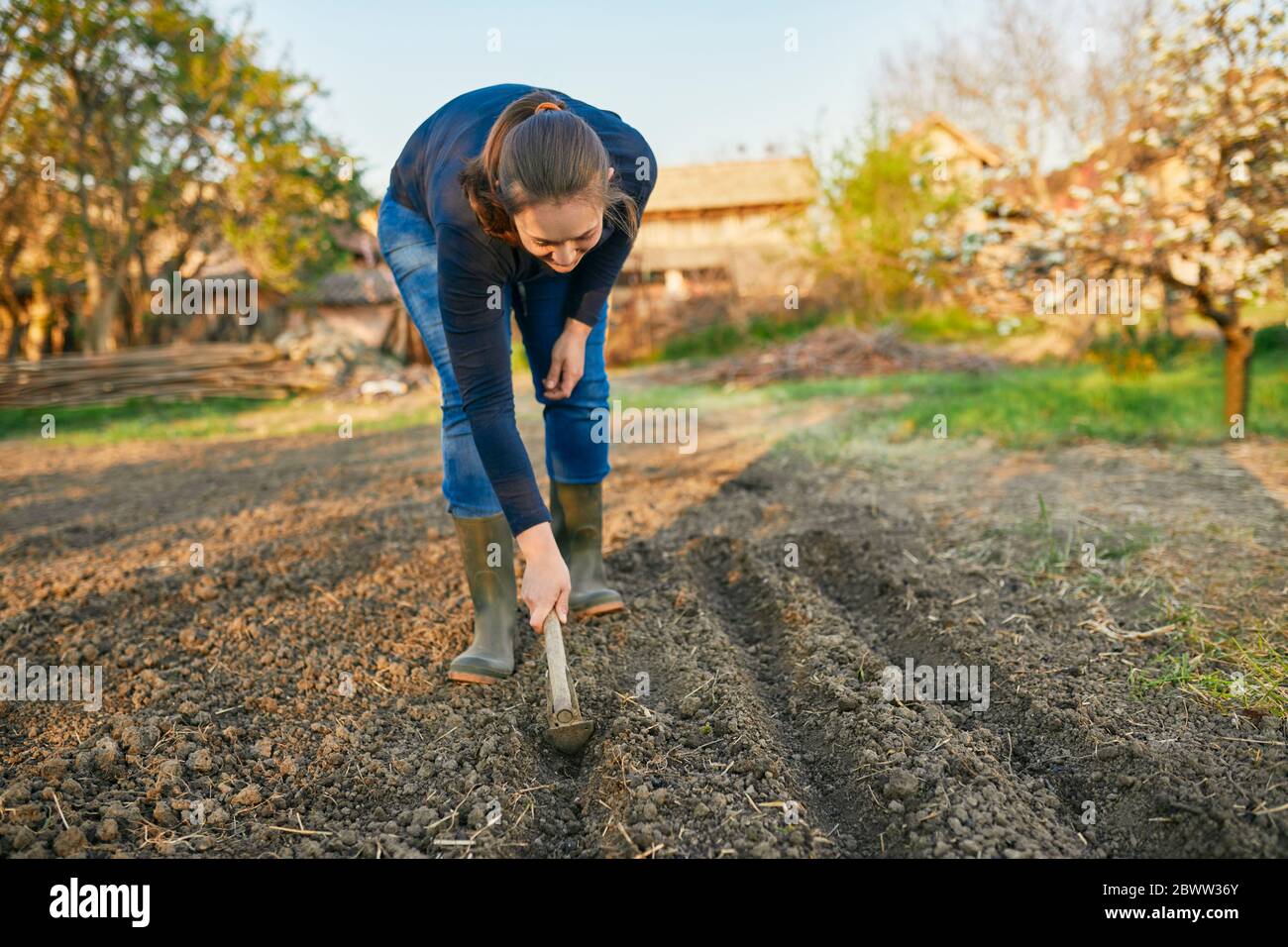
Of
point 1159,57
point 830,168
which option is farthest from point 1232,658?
point 830,168

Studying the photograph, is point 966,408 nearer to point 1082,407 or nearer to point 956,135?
point 1082,407

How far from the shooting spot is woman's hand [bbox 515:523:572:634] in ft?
5.61

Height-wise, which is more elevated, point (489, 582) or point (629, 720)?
point (489, 582)

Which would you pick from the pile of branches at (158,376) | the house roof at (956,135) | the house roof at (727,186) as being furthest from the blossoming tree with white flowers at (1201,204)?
the house roof at (727,186)

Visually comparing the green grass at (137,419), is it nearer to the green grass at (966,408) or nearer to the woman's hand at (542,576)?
the green grass at (966,408)

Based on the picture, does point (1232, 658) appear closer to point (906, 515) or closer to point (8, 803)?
point (906, 515)

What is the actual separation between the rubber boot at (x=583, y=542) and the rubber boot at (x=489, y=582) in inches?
10.4

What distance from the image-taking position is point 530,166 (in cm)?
151

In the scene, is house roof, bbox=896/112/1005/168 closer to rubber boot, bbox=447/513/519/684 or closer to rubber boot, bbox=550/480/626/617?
rubber boot, bbox=550/480/626/617

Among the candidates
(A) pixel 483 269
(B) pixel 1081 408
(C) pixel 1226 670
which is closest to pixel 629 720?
(A) pixel 483 269

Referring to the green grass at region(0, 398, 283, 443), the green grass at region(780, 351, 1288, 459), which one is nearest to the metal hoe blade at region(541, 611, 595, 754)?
the green grass at region(780, 351, 1288, 459)

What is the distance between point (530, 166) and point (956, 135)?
61.5 feet

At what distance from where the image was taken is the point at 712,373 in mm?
10422

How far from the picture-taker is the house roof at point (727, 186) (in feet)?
65.7
